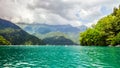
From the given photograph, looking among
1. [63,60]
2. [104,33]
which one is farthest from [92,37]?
[63,60]

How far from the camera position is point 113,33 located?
178250 mm

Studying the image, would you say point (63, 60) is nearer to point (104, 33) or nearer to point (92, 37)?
point (104, 33)

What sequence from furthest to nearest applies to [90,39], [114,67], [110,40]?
[90,39] < [110,40] < [114,67]

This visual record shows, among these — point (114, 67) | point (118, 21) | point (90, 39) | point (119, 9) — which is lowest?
point (114, 67)

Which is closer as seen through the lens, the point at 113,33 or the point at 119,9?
the point at 113,33

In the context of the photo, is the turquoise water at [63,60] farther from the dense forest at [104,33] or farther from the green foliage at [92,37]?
the green foliage at [92,37]

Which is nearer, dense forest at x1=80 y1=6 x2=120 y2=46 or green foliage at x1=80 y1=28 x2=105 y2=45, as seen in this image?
dense forest at x1=80 y1=6 x2=120 y2=46

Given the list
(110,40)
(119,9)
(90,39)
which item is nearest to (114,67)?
(110,40)

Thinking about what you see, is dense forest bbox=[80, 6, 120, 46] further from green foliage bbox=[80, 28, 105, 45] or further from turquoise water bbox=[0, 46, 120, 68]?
turquoise water bbox=[0, 46, 120, 68]

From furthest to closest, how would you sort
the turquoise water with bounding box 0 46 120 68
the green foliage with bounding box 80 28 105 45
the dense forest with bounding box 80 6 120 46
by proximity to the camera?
the green foliage with bounding box 80 28 105 45 → the dense forest with bounding box 80 6 120 46 → the turquoise water with bounding box 0 46 120 68

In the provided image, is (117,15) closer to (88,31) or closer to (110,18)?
(110,18)

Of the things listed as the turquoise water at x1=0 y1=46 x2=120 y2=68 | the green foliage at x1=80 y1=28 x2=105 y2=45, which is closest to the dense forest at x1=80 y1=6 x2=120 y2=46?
the green foliage at x1=80 y1=28 x2=105 y2=45

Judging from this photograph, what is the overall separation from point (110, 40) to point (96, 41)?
13339 millimetres

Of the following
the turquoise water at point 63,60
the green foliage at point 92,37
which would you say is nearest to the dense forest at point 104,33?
the green foliage at point 92,37
